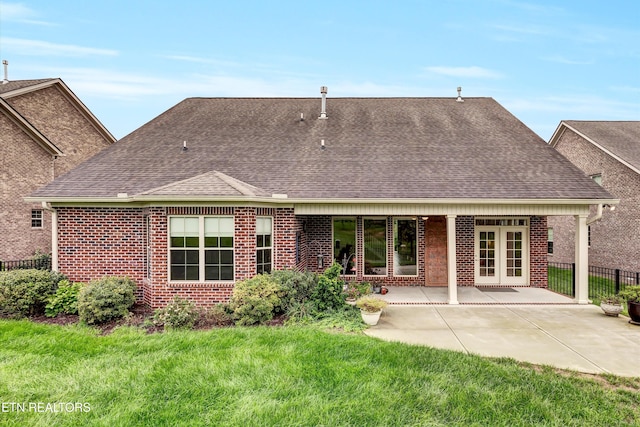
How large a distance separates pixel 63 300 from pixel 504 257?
43.7 feet

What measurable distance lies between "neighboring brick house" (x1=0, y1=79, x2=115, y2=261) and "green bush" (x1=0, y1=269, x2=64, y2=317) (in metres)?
8.96

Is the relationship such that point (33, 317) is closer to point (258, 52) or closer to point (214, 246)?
point (214, 246)

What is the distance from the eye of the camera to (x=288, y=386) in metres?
4.55

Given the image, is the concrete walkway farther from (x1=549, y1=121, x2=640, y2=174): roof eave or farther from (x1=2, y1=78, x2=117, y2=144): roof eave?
(x1=2, y1=78, x2=117, y2=144): roof eave

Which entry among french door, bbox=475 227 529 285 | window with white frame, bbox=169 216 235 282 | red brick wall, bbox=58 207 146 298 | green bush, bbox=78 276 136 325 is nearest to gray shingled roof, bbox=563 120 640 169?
french door, bbox=475 227 529 285

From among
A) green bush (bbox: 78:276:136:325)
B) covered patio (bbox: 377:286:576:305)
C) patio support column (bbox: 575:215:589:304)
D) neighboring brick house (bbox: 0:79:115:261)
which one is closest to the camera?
green bush (bbox: 78:276:136:325)

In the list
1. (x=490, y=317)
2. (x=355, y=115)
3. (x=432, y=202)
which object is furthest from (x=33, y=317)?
(x=355, y=115)

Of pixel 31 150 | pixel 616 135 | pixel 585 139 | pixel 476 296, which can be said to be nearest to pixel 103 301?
pixel 476 296

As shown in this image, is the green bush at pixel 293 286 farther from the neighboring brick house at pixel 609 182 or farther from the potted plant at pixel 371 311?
the neighboring brick house at pixel 609 182

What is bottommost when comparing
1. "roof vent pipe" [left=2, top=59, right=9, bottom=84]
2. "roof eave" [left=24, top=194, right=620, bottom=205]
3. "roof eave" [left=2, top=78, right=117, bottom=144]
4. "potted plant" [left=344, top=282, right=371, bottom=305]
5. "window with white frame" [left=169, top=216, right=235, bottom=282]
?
"potted plant" [left=344, top=282, right=371, bottom=305]

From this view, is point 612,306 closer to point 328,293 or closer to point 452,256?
point 452,256

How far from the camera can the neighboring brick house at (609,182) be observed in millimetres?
14555

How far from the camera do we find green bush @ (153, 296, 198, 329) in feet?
23.9

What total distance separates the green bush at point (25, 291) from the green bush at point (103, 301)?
1.42 m
